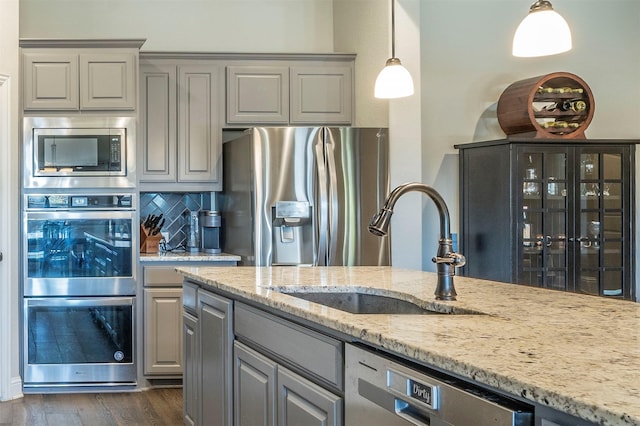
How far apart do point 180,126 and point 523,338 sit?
379 centimetres

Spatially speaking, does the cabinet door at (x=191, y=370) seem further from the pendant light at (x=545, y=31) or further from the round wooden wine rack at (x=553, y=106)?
the round wooden wine rack at (x=553, y=106)

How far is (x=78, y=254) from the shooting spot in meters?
4.44

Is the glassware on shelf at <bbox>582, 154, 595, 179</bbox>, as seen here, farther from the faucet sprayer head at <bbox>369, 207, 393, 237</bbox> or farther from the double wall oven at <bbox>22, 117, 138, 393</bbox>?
the double wall oven at <bbox>22, 117, 138, 393</bbox>

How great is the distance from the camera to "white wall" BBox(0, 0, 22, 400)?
14.1 feet

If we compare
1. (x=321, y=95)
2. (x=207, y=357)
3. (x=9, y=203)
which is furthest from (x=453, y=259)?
(x=9, y=203)

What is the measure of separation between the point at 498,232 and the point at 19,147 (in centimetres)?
312

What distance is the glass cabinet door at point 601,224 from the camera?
14.9ft

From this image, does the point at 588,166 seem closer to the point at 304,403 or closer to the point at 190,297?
the point at 190,297

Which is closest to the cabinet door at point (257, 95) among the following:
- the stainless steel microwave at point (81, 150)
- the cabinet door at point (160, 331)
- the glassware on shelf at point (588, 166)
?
the stainless steel microwave at point (81, 150)

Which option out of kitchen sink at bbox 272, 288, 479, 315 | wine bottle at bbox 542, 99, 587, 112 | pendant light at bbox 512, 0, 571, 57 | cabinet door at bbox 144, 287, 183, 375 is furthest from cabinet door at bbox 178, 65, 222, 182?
pendant light at bbox 512, 0, 571, 57

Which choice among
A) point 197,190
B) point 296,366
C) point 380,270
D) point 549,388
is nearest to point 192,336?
point 380,270

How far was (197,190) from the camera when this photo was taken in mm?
4926

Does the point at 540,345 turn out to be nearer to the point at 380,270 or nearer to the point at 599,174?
the point at 380,270

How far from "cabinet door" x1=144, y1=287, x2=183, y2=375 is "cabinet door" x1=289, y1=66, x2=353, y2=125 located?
5.02 feet
